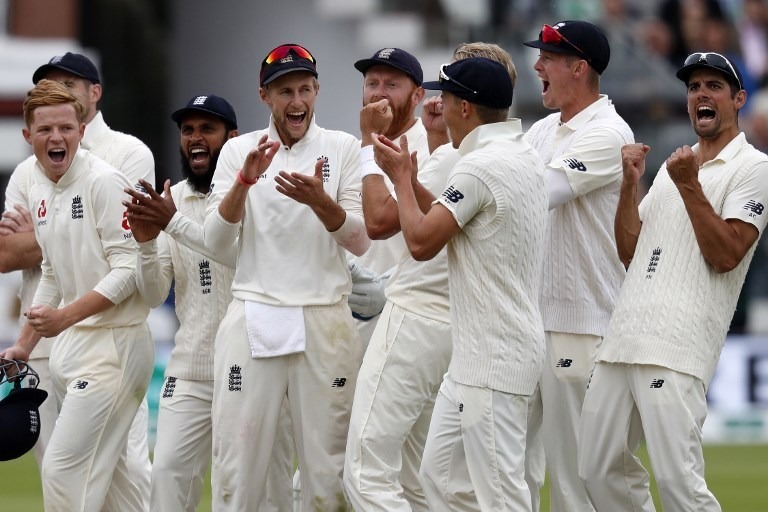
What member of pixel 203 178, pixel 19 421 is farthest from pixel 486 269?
pixel 19 421

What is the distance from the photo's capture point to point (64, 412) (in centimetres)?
667

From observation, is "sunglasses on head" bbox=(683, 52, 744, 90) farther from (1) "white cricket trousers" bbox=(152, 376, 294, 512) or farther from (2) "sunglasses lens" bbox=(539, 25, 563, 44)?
(1) "white cricket trousers" bbox=(152, 376, 294, 512)

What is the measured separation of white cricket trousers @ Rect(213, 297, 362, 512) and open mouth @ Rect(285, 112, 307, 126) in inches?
32.8

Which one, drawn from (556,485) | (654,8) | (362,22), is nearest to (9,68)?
(362,22)

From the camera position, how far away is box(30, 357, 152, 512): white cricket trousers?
7.48 metres

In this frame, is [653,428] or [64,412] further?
[64,412]

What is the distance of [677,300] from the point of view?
5996 millimetres

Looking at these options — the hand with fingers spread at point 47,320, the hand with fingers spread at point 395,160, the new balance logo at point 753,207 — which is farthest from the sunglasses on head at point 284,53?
the new balance logo at point 753,207

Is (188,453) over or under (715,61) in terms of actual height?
under

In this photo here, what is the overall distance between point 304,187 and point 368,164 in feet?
1.00

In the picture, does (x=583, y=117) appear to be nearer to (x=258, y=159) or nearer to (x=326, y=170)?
(x=326, y=170)

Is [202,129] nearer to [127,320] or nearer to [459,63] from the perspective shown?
[127,320]

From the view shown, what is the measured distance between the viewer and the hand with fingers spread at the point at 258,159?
6043 mm

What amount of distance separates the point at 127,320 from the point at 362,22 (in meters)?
12.4
